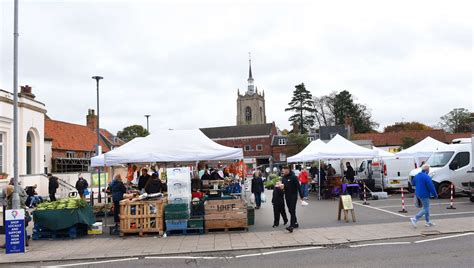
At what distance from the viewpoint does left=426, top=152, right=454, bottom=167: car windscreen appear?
21078 millimetres

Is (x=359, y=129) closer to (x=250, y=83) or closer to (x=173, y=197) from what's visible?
(x=250, y=83)

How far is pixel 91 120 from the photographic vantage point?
54.5 metres

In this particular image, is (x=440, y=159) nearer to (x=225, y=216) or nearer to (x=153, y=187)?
(x=225, y=216)

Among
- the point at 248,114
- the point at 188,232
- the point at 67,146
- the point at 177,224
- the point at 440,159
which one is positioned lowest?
the point at 188,232

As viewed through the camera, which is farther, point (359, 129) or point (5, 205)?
point (359, 129)

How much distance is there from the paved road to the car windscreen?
11.4 meters

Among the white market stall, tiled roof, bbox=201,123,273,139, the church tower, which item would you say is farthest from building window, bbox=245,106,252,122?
the white market stall

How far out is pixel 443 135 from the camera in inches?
2741

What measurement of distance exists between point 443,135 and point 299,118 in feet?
96.7

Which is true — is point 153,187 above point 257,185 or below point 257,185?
above

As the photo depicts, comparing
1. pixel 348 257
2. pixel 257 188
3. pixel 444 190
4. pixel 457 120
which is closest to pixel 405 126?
pixel 457 120

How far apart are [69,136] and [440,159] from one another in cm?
3357

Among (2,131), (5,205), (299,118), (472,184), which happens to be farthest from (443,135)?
(5,205)

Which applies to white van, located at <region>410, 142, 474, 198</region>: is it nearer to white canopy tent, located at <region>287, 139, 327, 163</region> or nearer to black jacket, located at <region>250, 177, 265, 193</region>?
white canopy tent, located at <region>287, 139, 327, 163</region>
